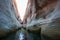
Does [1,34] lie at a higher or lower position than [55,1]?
lower

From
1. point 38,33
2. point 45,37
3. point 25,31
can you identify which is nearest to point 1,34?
point 45,37

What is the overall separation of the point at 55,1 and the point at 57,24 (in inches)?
38.8

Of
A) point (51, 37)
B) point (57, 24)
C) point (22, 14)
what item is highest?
point (22, 14)

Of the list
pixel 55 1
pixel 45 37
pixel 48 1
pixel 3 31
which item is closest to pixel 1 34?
pixel 3 31

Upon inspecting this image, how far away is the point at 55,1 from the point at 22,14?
10.5 ft

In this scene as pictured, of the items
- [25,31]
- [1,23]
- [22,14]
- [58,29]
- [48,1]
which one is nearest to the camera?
[58,29]

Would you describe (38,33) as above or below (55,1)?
below

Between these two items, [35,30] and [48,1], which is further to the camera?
[48,1]

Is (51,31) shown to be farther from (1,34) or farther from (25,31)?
(25,31)

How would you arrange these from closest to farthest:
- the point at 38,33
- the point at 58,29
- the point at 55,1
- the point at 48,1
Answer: the point at 58,29 < the point at 38,33 < the point at 55,1 < the point at 48,1

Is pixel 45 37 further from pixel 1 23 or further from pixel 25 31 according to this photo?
pixel 25 31

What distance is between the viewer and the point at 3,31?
2.16m

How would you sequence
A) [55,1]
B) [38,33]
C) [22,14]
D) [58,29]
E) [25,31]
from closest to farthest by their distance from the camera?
1. [58,29]
2. [38,33]
3. [55,1]
4. [25,31]
5. [22,14]

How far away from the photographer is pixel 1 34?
2.06 metres
